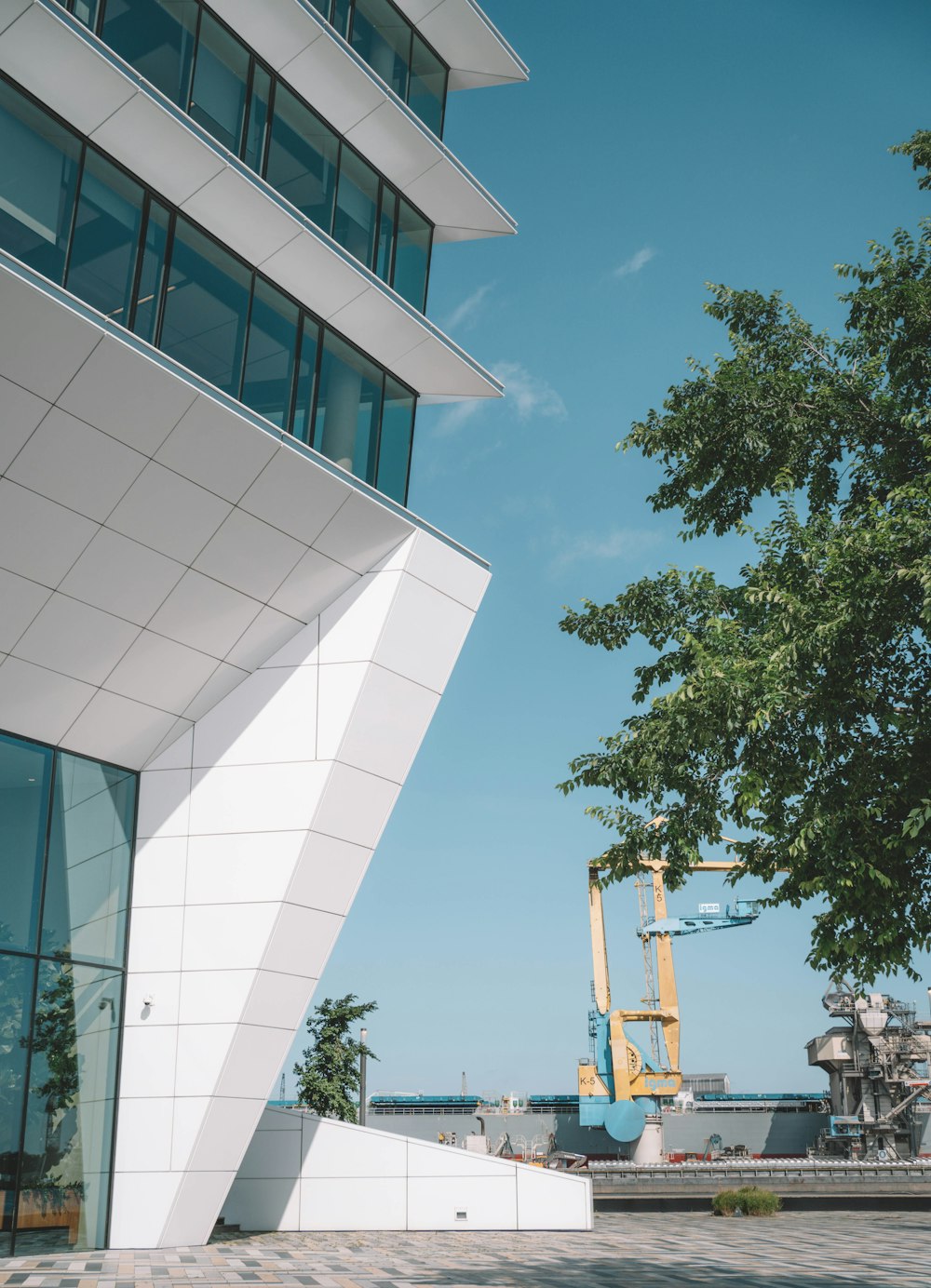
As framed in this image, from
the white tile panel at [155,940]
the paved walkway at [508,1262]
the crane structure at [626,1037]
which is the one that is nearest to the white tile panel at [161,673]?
the white tile panel at [155,940]

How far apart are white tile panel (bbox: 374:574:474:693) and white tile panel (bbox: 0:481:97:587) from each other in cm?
511

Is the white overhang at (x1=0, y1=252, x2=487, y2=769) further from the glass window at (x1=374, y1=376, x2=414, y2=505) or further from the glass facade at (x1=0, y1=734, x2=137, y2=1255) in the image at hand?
the glass facade at (x1=0, y1=734, x2=137, y2=1255)

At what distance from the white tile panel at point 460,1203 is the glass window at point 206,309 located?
14718 mm

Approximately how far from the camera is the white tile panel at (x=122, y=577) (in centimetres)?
1548

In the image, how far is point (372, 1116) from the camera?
69.6 m

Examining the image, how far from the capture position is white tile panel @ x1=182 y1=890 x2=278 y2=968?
56.4ft

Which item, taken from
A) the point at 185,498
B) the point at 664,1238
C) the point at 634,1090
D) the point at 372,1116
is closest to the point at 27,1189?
the point at 185,498

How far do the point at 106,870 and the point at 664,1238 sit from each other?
12.4 m

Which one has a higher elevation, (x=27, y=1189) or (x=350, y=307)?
(x=350, y=307)

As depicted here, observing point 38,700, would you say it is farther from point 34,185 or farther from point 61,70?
point 61,70

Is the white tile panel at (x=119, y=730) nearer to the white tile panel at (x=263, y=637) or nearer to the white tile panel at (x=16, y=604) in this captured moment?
the white tile panel at (x=263, y=637)

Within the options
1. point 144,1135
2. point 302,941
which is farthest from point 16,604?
point 144,1135

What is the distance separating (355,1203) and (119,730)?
9.95 meters

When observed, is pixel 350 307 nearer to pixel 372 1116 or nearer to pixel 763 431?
pixel 763 431
